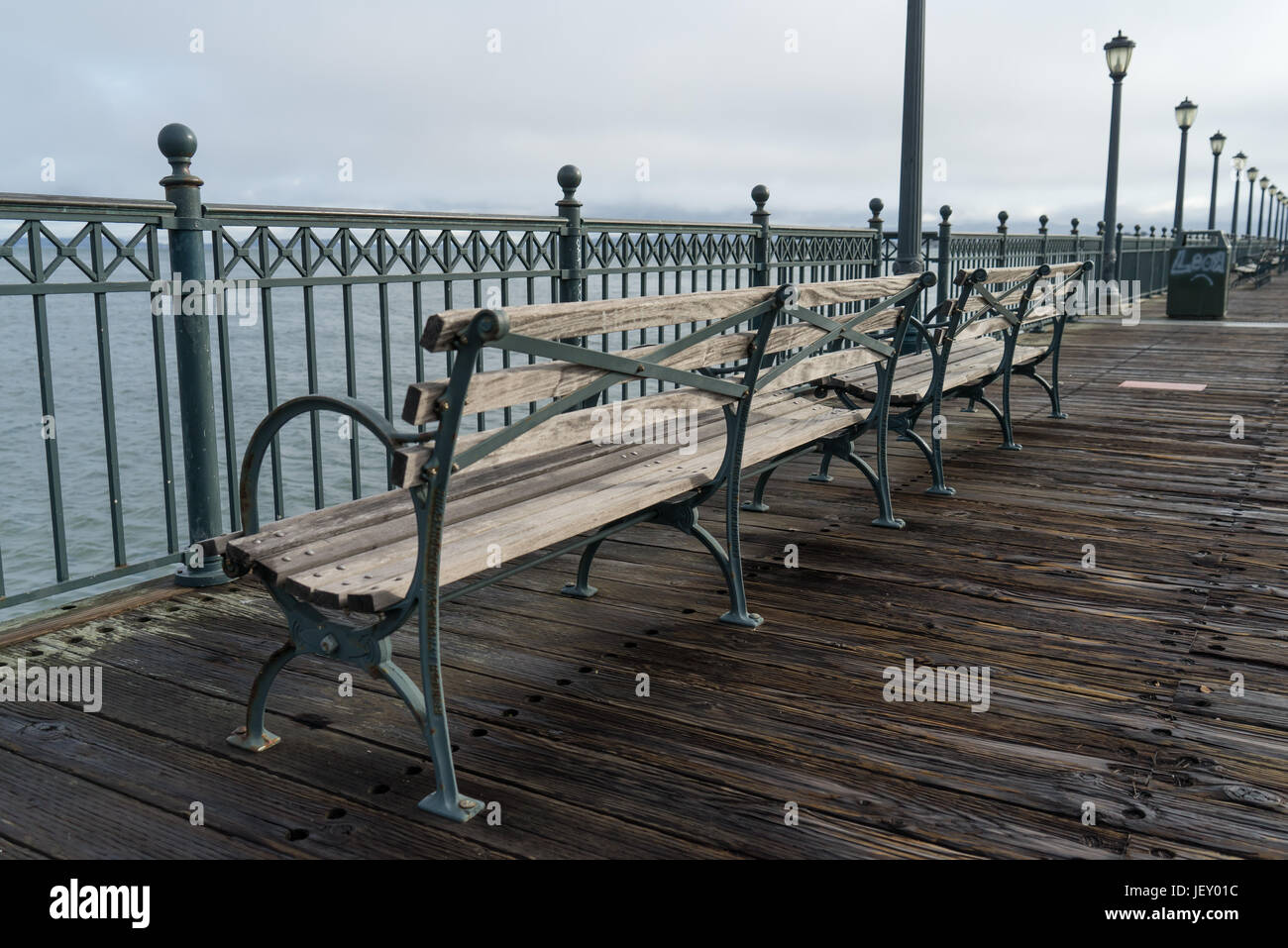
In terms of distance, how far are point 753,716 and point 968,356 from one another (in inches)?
198

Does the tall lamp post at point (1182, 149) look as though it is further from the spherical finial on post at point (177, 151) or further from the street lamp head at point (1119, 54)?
the spherical finial on post at point (177, 151)

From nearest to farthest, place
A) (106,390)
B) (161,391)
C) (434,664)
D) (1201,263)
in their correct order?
(434,664), (106,390), (161,391), (1201,263)

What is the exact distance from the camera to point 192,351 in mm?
4109

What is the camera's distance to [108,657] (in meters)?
3.53

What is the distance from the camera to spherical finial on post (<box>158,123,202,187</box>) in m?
3.89

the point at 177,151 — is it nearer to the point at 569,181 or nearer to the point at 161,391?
the point at 161,391

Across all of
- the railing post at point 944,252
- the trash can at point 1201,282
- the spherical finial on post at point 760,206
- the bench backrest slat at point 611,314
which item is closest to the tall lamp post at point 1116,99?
the trash can at point 1201,282

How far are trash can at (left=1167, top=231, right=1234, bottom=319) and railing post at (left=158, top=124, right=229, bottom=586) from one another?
58.0 feet

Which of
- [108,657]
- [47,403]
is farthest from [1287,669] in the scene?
[47,403]

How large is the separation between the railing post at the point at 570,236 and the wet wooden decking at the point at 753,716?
1.46m

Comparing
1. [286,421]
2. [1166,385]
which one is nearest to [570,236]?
[286,421]

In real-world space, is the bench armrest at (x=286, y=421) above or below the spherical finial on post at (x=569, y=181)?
below

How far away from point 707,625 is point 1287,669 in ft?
5.97

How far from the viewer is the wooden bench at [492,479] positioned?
2.45 m
